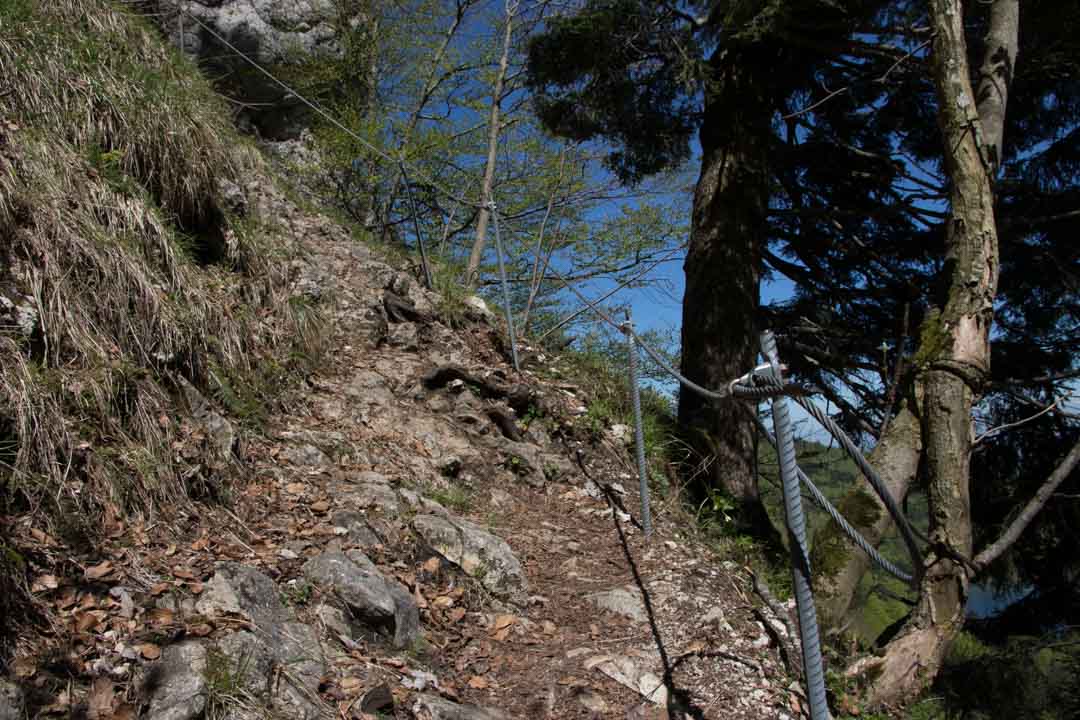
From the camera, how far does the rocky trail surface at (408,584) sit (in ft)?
6.93

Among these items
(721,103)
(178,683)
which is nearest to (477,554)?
(178,683)

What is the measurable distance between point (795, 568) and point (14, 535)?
8.06 feet

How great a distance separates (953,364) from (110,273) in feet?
13.8

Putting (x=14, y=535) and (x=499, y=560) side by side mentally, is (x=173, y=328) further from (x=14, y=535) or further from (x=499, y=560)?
(x=499, y=560)

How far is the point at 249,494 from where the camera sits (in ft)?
10.5

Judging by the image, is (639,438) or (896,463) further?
(639,438)

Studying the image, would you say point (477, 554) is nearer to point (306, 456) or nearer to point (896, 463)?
point (306, 456)

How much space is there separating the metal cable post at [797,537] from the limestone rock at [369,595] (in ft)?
5.31

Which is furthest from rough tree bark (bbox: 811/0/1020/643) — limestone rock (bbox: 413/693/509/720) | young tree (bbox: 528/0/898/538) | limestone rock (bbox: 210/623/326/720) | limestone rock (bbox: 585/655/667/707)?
limestone rock (bbox: 210/623/326/720)

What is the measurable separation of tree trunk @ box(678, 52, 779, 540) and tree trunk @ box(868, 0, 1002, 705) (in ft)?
4.13

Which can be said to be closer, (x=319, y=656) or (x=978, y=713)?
(x=319, y=656)

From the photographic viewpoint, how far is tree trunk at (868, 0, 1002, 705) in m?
3.18

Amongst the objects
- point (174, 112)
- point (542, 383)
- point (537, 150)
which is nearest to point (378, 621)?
point (542, 383)

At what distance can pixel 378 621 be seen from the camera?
2717 mm
